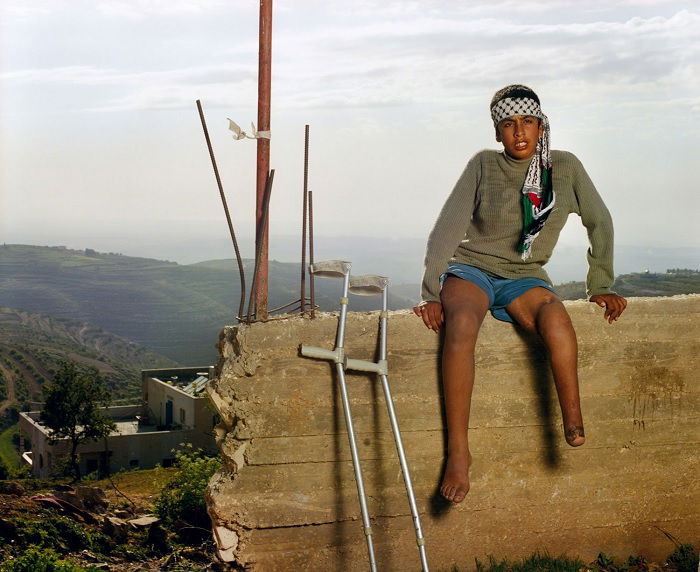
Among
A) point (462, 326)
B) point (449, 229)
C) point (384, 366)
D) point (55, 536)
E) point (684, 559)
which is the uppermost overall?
point (449, 229)

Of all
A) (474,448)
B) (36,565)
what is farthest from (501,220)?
(36,565)

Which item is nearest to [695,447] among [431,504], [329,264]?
[431,504]

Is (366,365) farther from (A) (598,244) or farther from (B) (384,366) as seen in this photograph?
(A) (598,244)

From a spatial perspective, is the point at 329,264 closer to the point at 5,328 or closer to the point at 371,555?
the point at 371,555

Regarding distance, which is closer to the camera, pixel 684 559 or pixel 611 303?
pixel 611 303

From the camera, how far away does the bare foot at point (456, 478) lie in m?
4.43

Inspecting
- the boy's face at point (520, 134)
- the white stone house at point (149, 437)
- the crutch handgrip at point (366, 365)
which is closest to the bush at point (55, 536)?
the crutch handgrip at point (366, 365)

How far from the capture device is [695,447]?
528cm

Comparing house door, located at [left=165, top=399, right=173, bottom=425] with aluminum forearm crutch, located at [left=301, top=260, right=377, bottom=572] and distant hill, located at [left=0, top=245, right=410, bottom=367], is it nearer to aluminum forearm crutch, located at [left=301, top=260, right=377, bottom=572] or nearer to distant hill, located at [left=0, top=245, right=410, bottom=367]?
distant hill, located at [left=0, top=245, right=410, bottom=367]

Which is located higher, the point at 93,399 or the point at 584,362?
the point at 584,362

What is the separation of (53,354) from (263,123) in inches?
1945

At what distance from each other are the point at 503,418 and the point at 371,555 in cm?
112

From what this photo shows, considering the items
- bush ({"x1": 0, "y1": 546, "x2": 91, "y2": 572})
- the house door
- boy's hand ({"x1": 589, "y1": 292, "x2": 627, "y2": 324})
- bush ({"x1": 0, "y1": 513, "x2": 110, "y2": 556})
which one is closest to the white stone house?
the house door

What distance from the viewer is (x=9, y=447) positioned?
141 feet
